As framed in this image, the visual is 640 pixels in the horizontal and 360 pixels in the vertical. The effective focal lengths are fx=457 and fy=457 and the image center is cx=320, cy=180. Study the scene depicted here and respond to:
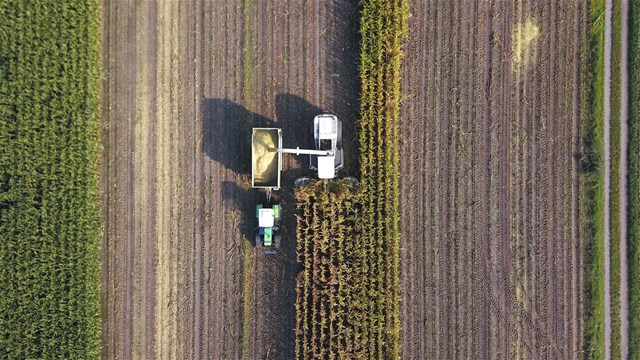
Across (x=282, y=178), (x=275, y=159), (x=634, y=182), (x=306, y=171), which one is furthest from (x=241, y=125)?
(x=634, y=182)

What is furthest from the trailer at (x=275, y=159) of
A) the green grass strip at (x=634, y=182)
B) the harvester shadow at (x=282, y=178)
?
the green grass strip at (x=634, y=182)

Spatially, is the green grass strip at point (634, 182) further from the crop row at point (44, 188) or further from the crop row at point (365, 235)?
the crop row at point (44, 188)

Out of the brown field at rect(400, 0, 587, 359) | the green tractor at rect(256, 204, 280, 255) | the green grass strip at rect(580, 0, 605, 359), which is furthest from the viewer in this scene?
the brown field at rect(400, 0, 587, 359)

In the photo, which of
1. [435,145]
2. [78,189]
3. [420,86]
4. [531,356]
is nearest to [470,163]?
[435,145]

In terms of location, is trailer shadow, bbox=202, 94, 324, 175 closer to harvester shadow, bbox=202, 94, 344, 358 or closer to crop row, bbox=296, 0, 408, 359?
harvester shadow, bbox=202, 94, 344, 358

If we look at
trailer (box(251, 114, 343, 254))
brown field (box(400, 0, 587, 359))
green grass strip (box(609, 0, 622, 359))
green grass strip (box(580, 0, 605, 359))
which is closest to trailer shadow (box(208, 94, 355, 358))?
trailer (box(251, 114, 343, 254))

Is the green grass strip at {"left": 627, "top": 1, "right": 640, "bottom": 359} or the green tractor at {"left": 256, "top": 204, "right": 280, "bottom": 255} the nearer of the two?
the green tractor at {"left": 256, "top": 204, "right": 280, "bottom": 255}

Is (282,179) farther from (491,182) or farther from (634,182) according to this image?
(634,182)
